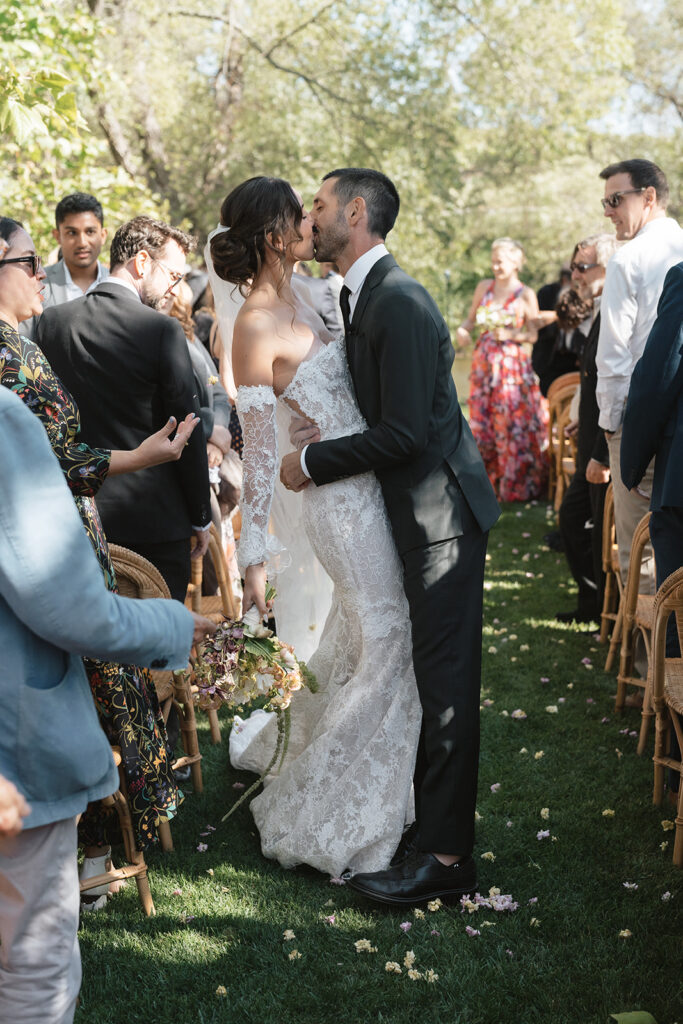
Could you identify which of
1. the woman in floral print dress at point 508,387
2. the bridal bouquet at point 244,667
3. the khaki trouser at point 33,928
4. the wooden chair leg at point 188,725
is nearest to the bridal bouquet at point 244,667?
the bridal bouquet at point 244,667

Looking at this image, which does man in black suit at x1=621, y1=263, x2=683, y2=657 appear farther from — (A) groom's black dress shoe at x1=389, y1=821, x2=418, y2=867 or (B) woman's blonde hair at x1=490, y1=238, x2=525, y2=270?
(B) woman's blonde hair at x1=490, y1=238, x2=525, y2=270

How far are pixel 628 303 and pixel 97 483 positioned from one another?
3.33 metres

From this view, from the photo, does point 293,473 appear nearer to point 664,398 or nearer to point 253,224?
point 253,224

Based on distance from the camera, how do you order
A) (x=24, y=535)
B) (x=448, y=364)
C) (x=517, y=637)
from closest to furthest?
1. (x=24, y=535)
2. (x=448, y=364)
3. (x=517, y=637)

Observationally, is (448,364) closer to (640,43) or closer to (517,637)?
(517,637)

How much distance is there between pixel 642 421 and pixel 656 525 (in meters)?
0.43

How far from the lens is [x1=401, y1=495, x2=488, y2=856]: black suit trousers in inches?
136

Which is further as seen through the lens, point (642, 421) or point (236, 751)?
point (236, 751)

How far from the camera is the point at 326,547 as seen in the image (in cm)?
368

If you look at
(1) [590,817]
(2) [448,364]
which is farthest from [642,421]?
(1) [590,817]

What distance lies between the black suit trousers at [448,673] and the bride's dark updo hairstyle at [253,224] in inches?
47.1

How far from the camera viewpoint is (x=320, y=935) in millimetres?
3348

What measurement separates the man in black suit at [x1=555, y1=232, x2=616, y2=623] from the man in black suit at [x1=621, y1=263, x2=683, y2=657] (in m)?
1.61

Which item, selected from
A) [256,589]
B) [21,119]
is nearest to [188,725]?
[256,589]
